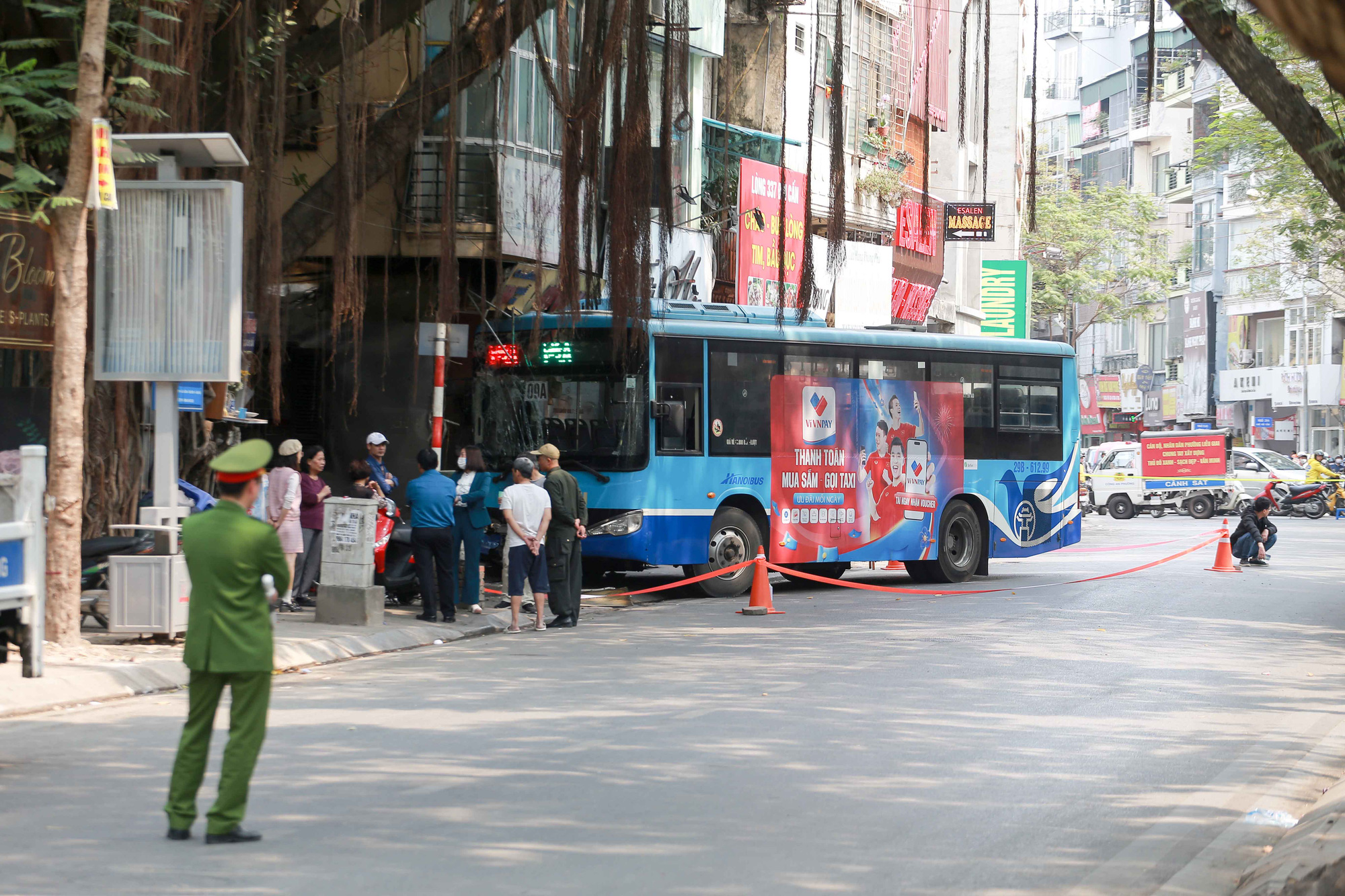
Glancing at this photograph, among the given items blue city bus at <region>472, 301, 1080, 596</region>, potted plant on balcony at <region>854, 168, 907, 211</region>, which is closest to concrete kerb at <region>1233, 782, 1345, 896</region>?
blue city bus at <region>472, 301, 1080, 596</region>

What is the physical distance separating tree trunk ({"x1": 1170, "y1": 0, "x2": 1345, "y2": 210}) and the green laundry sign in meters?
40.9

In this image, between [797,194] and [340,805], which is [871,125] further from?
[340,805]

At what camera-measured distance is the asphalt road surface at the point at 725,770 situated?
234 inches

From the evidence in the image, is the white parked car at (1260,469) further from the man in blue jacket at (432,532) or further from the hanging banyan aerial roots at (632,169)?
the man in blue jacket at (432,532)

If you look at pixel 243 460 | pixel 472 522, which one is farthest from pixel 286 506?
pixel 243 460

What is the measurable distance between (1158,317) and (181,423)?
66952 mm

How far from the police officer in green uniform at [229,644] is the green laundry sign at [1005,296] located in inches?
1789

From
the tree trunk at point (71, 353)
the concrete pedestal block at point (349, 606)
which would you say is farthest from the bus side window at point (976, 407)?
the tree trunk at point (71, 353)

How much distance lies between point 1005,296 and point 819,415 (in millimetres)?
31810

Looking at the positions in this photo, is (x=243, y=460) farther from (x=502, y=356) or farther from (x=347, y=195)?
(x=502, y=356)

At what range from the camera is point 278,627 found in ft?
44.8

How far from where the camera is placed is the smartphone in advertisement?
21.1 meters

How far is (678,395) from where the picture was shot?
730 inches

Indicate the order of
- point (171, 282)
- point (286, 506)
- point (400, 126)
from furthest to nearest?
point (400, 126) < point (286, 506) < point (171, 282)
